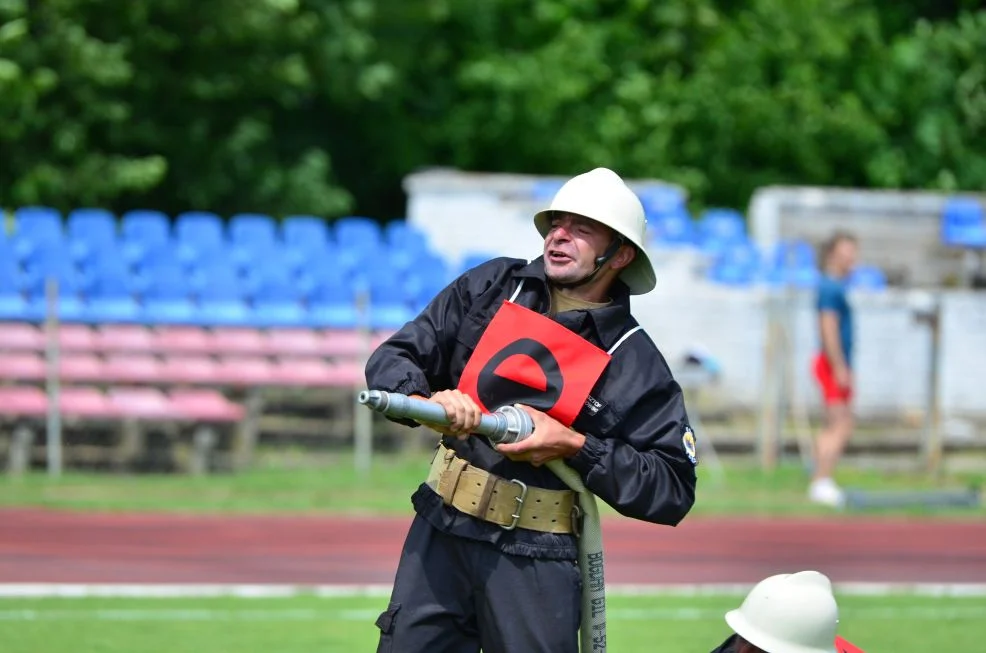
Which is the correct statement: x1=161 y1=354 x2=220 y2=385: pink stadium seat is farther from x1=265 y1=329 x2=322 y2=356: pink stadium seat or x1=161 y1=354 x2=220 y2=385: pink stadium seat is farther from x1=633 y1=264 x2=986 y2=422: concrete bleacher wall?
x1=633 y1=264 x2=986 y2=422: concrete bleacher wall

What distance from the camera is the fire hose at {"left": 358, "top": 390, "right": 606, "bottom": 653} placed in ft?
16.2

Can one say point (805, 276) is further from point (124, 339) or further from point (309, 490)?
point (124, 339)

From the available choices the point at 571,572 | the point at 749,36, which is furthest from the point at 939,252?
the point at 571,572

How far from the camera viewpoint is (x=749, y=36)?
89.7 ft

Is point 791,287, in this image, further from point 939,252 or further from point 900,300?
point 939,252

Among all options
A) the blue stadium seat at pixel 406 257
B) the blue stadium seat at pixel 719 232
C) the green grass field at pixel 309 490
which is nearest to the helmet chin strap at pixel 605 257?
the green grass field at pixel 309 490

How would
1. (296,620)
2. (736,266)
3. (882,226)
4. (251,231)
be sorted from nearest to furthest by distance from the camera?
(296,620)
(251,231)
(736,266)
(882,226)

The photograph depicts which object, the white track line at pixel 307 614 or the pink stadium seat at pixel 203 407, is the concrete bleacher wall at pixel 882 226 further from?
the white track line at pixel 307 614

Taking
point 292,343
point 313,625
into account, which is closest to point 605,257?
point 313,625

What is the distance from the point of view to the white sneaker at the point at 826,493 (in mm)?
14961

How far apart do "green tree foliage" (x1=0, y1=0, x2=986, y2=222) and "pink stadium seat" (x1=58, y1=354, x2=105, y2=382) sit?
327 inches

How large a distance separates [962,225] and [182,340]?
34.8 ft

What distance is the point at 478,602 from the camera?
5.38 meters

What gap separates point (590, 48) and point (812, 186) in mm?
4282
